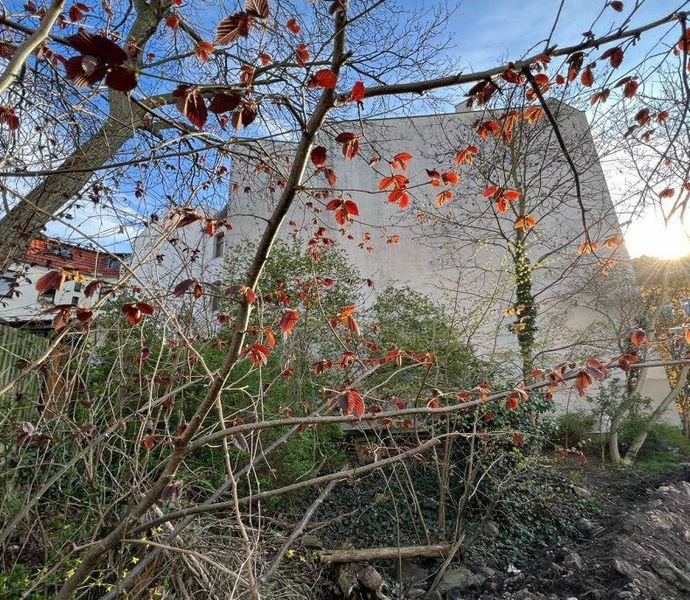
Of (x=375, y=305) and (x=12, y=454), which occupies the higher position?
(x=375, y=305)

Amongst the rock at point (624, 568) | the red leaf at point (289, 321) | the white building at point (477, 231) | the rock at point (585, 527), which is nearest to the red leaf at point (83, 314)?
the red leaf at point (289, 321)

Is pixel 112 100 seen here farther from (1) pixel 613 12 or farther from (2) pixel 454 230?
(2) pixel 454 230

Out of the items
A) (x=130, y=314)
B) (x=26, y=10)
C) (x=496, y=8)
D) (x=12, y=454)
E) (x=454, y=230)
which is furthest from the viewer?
(x=454, y=230)

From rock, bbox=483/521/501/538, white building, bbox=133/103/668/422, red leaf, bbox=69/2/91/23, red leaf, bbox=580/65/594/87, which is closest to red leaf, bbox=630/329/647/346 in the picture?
red leaf, bbox=580/65/594/87

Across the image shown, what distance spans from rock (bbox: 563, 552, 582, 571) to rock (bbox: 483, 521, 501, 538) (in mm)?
1048

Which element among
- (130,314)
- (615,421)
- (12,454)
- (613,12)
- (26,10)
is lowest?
(615,421)

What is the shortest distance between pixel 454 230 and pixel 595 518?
695 cm

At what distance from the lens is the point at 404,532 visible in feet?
18.1

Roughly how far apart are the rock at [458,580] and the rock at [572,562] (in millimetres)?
817

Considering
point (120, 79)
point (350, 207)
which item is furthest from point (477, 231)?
point (120, 79)

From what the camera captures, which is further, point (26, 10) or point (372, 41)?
point (372, 41)

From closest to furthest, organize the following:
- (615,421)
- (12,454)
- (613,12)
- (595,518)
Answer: (613,12) < (12,454) < (595,518) < (615,421)

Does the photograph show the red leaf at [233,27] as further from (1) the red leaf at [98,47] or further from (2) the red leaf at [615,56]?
(2) the red leaf at [615,56]

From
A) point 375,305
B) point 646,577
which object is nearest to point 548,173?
point 375,305
